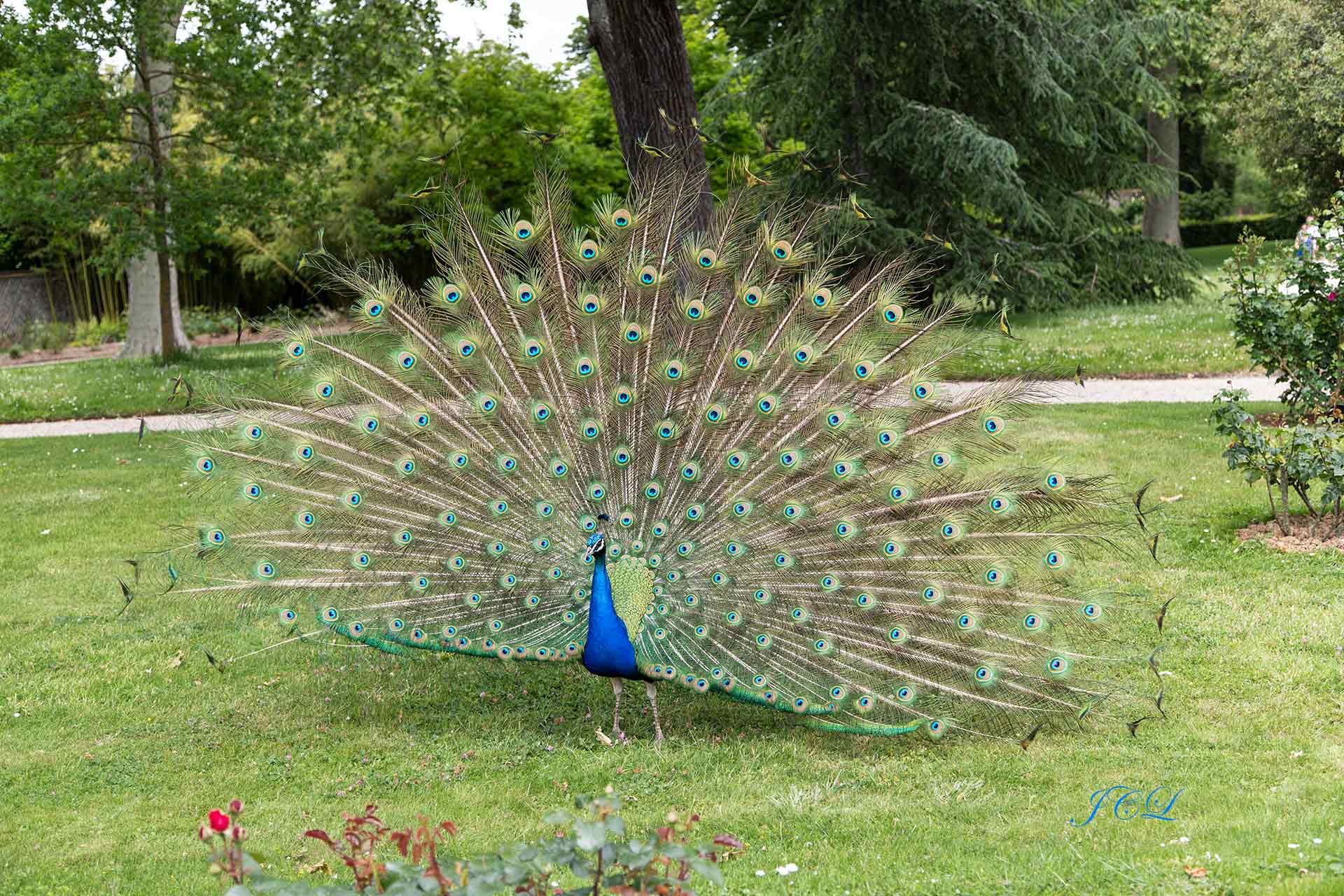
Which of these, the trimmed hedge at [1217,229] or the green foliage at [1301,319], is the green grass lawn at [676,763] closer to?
the green foliage at [1301,319]

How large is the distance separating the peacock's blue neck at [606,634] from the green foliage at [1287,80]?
20.1 meters

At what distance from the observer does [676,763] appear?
547cm

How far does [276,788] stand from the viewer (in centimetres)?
535

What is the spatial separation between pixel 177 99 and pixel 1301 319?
14590 millimetres

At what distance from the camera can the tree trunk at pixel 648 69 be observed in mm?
9789

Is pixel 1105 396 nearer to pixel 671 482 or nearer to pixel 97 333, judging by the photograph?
pixel 671 482

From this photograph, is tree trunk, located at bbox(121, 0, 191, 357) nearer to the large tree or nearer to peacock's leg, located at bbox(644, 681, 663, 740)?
the large tree

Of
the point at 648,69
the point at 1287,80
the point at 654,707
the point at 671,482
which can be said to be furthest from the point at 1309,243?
the point at 1287,80

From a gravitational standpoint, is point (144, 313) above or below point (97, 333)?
above

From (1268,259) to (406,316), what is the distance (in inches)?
232

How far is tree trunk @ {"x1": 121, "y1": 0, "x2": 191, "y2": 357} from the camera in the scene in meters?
17.4

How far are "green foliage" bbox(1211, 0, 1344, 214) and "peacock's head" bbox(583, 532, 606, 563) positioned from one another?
20.1 m

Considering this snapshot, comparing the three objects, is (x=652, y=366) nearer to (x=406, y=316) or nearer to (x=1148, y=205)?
(x=406, y=316)

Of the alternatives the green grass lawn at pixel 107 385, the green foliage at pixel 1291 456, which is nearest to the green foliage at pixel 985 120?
the green grass lawn at pixel 107 385
